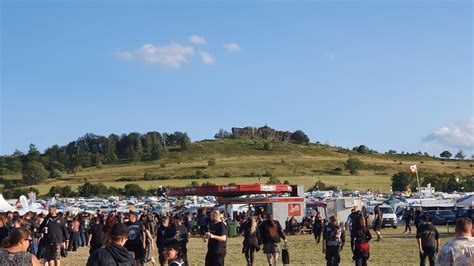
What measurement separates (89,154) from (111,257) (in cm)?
14477

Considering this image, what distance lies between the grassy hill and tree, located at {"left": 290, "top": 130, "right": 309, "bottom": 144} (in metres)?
16.8

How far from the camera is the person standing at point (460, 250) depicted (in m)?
7.59

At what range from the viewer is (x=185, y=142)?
156375mm

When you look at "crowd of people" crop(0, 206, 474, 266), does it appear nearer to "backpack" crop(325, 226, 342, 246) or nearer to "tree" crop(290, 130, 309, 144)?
"backpack" crop(325, 226, 342, 246)

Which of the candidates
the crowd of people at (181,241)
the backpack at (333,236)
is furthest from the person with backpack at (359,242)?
the backpack at (333,236)

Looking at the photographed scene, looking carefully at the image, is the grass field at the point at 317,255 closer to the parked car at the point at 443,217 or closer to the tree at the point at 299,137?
the parked car at the point at 443,217

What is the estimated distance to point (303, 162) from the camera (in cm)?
13150

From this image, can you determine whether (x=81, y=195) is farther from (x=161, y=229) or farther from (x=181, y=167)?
(x=161, y=229)

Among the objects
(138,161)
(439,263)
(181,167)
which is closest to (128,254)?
(439,263)

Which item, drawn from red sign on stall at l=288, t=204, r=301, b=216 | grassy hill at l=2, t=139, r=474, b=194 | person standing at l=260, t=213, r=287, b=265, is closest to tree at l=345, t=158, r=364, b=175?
grassy hill at l=2, t=139, r=474, b=194

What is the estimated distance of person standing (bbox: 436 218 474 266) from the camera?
7590 millimetres

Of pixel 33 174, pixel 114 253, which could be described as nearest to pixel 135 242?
pixel 114 253

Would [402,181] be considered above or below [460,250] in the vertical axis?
above

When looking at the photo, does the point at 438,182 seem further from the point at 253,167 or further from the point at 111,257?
the point at 111,257
